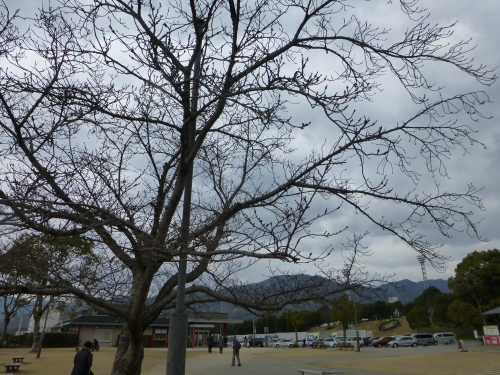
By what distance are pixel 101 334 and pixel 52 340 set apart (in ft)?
17.5

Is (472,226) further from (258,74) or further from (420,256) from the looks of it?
(258,74)

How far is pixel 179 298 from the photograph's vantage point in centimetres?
573

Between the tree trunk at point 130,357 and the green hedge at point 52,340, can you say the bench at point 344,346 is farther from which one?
the tree trunk at point 130,357

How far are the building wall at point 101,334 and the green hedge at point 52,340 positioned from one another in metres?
1.73

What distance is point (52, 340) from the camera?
47.8m

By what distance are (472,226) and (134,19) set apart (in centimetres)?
553

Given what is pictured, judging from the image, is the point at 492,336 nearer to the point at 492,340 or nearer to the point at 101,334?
the point at 492,340

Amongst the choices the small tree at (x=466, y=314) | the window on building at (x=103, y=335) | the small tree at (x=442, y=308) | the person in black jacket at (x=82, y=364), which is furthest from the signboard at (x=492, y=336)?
the window on building at (x=103, y=335)

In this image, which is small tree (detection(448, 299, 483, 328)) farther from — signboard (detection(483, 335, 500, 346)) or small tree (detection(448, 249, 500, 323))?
signboard (detection(483, 335, 500, 346))

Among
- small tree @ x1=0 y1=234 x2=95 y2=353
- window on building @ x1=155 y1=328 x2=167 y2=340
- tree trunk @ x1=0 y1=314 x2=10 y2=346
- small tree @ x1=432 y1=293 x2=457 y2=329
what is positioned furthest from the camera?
small tree @ x1=432 y1=293 x2=457 y2=329

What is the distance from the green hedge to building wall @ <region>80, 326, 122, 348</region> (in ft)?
5.69

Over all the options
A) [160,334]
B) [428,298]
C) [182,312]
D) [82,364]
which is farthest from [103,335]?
[428,298]

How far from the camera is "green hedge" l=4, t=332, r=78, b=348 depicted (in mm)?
47431

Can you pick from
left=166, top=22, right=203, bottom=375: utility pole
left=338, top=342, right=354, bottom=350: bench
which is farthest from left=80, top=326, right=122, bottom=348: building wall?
left=166, top=22, right=203, bottom=375: utility pole
